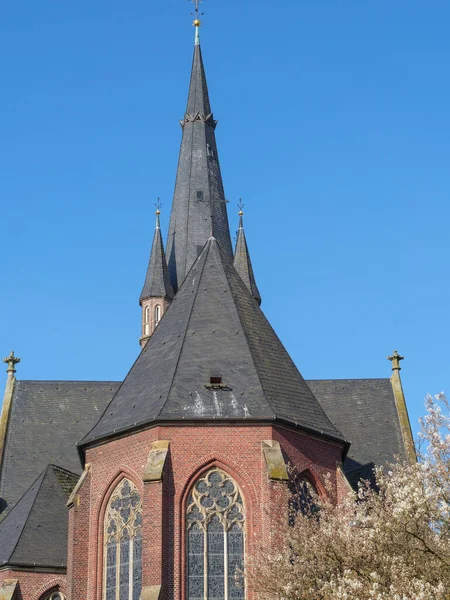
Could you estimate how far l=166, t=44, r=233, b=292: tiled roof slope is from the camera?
177 ft

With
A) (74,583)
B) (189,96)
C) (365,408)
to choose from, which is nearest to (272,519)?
(74,583)

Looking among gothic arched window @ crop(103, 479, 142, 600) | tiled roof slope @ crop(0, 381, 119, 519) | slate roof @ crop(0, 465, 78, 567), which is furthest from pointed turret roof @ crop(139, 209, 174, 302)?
gothic arched window @ crop(103, 479, 142, 600)

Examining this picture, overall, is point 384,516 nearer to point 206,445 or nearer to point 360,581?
point 360,581

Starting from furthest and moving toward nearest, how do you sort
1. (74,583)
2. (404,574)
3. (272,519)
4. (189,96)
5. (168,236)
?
1. (189,96)
2. (168,236)
3. (74,583)
4. (272,519)
5. (404,574)

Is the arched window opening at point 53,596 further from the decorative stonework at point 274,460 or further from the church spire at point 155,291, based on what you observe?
the church spire at point 155,291

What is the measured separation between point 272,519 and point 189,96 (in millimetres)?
34332

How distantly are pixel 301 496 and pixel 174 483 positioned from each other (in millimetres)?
3820

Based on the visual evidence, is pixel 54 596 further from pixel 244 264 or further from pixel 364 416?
pixel 244 264

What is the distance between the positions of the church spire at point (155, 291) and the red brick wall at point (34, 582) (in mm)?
18564

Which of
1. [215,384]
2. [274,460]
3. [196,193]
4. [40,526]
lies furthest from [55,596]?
[196,193]

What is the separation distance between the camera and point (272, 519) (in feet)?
97.8

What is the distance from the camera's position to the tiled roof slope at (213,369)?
32.3 meters

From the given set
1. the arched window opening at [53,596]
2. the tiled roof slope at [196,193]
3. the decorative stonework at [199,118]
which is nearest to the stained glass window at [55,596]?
the arched window opening at [53,596]

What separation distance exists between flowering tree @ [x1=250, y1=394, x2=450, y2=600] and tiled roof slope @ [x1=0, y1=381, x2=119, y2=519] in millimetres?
19181
